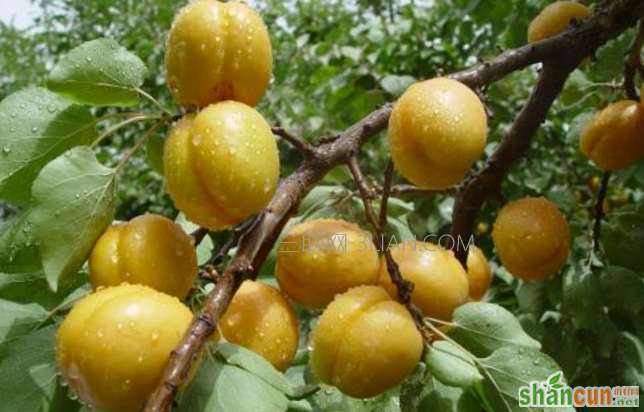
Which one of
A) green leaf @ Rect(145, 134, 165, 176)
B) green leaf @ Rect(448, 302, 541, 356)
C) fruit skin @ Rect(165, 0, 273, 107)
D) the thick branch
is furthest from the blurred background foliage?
green leaf @ Rect(448, 302, 541, 356)

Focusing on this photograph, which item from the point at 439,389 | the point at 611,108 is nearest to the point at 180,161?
the point at 439,389

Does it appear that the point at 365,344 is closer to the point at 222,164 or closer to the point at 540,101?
the point at 222,164

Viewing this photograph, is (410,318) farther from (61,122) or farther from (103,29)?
(103,29)

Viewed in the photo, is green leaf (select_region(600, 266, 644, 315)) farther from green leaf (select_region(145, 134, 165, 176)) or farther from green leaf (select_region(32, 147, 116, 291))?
green leaf (select_region(32, 147, 116, 291))

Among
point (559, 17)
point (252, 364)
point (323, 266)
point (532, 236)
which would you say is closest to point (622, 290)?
point (532, 236)

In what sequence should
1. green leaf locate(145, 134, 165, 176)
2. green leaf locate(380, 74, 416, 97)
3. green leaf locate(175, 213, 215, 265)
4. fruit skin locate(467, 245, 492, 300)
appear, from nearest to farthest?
green leaf locate(145, 134, 165, 176)
green leaf locate(175, 213, 215, 265)
fruit skin locate(467, 245, 492, 300)
green leaf locate(380, 74, 416, 97)

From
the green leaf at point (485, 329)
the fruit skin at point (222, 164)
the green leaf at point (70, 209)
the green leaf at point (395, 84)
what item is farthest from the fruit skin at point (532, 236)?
the green leaf at point (395, 84)
